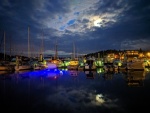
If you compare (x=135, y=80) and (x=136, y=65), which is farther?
(x=136, y=65)

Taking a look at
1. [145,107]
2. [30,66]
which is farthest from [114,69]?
[145,107]

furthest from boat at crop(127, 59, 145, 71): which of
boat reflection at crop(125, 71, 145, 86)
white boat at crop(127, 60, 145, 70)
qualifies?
boat reflection at crop(125, 71, 145, 86)

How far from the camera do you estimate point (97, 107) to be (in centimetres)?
1148

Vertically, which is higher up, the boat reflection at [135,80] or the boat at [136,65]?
the boat at [136,65]

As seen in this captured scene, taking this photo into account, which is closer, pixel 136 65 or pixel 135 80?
pixel 135 80

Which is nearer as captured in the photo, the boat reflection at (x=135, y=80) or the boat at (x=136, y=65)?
the boat reflection at (x=135, y=80)

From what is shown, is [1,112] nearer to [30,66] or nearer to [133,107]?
[133,107]

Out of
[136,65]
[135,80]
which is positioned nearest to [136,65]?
[136,65]

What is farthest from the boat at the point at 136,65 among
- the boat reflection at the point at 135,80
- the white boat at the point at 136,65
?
the boat reflection at the point at 135,80

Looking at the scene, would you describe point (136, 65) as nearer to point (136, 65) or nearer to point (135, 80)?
point (136, 65)

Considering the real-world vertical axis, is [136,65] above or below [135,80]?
above

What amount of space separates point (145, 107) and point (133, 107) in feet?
2.66

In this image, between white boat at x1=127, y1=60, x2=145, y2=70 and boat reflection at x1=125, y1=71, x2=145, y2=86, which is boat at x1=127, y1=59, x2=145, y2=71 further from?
boat reflection at x1=125, y1=71, x2=145, y2=86

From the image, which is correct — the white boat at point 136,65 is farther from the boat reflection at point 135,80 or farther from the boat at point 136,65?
the boat reflection at point 135,80
